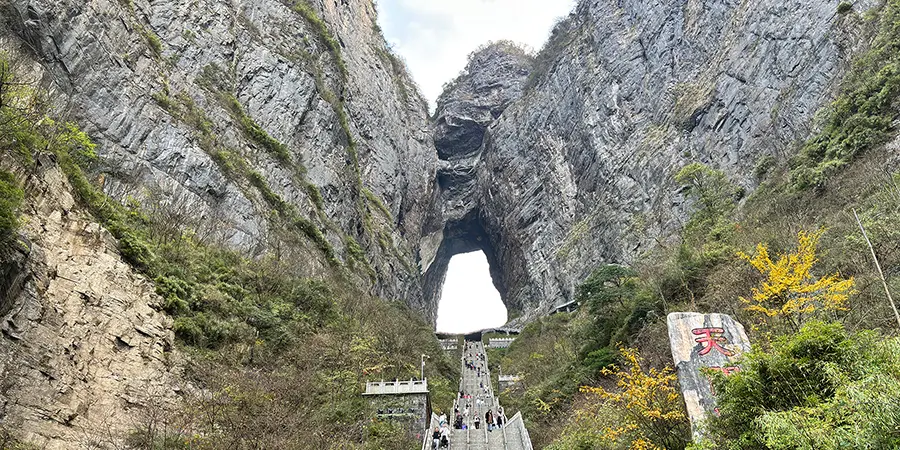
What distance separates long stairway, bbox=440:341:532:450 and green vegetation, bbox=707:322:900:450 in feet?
22.4

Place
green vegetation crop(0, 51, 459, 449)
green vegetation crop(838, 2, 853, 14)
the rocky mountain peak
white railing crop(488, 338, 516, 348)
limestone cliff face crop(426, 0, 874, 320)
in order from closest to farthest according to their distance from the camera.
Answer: green vegetation crop(0, 51, 459, 449), green vegetation crop(838, 2, 853, 14), limestone cliff face crop(426, 0, 874, 320), white railing crop(488, 338, 516, 348), the rocky mountain peak

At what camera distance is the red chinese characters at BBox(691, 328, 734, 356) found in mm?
7309

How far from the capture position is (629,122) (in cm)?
3516

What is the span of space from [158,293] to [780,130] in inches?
995

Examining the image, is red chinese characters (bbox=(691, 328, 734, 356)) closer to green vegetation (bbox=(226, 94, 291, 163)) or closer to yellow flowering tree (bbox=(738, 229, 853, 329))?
yellow flowering tree (bbox=(738, 229, 853, 329))

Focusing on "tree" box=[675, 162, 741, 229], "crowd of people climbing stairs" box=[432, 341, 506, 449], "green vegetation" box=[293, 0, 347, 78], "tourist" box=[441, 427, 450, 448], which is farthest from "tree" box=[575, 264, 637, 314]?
"green vegetation" box=[293, 0, 347, 78]

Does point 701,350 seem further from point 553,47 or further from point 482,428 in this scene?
point 553,47

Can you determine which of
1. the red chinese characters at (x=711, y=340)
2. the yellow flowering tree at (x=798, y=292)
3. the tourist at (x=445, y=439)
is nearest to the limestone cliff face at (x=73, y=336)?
the tourist at (x=445, y=439)

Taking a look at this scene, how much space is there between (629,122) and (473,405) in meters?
25.0

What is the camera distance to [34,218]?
883 cm

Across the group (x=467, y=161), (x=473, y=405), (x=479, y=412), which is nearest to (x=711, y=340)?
(x=479, y=412)

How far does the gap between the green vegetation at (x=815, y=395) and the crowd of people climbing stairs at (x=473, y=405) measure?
27.3 ft

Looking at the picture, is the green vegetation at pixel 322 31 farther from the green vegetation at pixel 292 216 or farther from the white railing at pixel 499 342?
the white railing at pixel 499 342

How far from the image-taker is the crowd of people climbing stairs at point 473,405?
12962mm
